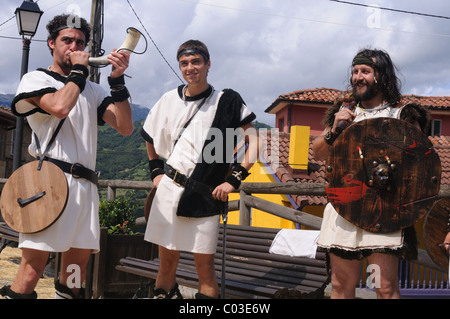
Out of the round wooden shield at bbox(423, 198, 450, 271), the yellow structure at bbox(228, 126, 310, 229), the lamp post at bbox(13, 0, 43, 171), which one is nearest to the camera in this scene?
the round wooden shield at bbox(423, 198, 450, 271)

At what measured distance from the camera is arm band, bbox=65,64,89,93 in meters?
2.79

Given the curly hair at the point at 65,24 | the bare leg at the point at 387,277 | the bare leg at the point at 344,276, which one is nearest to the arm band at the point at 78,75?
the curly hair at the point at 65,24

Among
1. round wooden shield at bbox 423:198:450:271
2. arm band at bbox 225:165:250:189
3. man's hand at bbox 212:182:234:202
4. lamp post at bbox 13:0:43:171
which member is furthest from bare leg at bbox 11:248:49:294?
lamp post at bbox 13:0:43:171

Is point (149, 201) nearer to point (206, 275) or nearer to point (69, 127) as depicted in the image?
point (206, 275)

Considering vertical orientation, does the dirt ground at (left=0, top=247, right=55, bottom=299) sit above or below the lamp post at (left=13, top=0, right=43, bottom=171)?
below

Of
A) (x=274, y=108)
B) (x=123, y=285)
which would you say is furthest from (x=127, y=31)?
(x=274, y=108)

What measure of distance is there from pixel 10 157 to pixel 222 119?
26.9 m

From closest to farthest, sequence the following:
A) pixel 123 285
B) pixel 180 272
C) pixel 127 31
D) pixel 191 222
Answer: pixel 127 31 < pixel 191 222 < pixel 180 272 < pixel 123 285

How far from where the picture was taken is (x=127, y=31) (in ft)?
9.65

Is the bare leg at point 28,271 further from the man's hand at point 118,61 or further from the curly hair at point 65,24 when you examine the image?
the curly hair at point 65,24

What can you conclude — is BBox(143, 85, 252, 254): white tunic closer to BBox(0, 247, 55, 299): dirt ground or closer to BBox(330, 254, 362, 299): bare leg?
BBox(330, 254, 362, 299): bare leg

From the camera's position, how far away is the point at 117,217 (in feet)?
19.9

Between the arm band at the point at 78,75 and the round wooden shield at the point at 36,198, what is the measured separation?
1.44ft

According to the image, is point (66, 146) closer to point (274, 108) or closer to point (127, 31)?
point (127, 31)
